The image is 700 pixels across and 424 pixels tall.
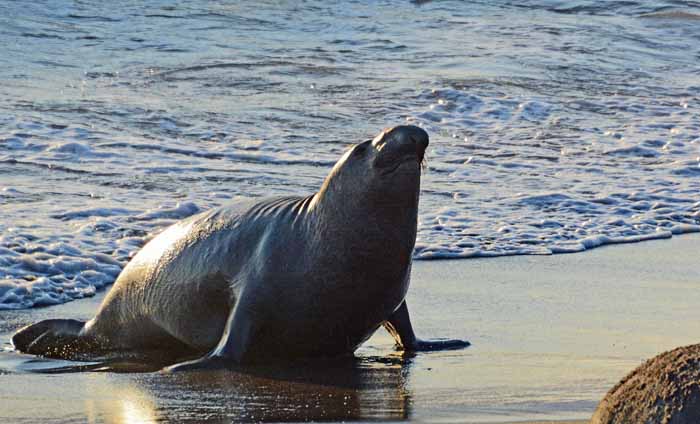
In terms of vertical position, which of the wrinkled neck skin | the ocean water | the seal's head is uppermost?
the seal's head

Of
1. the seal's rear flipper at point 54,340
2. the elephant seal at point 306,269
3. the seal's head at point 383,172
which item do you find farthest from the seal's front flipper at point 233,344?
the seal's rear flipper at point 54,340

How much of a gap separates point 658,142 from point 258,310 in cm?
830

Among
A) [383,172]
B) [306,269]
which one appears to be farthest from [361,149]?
[306,269]

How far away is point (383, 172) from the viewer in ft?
17.1

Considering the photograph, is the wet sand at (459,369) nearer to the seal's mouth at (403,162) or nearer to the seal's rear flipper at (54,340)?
the seal's rear flipper at (54,340)

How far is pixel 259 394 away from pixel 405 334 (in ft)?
3.70

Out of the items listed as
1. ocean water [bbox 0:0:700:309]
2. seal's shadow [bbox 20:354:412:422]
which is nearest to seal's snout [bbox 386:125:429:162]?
seal's shadow [bbox 20:354:412:422]

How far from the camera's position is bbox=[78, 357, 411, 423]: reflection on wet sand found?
445cm

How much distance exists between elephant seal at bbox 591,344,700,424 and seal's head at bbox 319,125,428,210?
1838 millimetres

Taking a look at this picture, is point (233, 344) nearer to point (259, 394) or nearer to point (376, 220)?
point (259, 394)

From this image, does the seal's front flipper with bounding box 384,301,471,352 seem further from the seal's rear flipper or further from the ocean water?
the ocean water

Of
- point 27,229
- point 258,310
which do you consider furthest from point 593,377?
point 27,229

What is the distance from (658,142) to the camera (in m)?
13.0

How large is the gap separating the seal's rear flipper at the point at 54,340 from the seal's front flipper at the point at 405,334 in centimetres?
132
